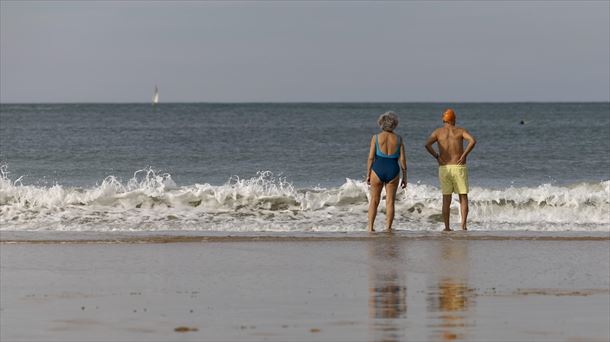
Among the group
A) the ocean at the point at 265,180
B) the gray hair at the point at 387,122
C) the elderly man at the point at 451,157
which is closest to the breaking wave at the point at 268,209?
the ocean at the point at 265,180

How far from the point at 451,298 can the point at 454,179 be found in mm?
5768

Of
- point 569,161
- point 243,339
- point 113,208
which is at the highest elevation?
point 569,161

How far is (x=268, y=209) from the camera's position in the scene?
1927 centimetres

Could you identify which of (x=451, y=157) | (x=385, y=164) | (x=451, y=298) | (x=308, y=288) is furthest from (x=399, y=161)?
(x=451, y=298)

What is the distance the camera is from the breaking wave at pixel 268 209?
16542 mm

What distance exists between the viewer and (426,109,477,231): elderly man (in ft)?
46.7

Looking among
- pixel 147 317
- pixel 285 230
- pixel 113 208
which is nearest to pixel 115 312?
pixel 147 317

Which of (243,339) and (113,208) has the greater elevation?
(113,208)

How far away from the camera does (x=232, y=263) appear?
1101 centimetres

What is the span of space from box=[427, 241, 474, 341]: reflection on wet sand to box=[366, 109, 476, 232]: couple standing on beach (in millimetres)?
2078

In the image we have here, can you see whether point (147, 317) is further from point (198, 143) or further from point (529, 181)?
point (198, 143)

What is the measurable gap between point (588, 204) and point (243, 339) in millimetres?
14192

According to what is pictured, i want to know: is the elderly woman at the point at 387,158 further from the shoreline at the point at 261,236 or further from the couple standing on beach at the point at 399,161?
the shoreline at the point at 261,236

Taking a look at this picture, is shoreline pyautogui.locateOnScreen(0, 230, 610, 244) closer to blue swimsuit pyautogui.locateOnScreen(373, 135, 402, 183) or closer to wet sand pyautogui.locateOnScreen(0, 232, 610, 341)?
→ wet sand pyautogui.locateOnScreen(0, 232, 610, 341)
